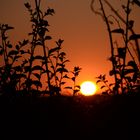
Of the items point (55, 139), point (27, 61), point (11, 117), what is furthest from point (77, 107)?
point (27, 61)

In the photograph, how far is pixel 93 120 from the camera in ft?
17.1

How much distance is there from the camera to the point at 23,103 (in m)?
6.34

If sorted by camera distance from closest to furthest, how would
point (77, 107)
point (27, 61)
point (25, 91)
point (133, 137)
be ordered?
point (133, 137) → point (77, 107) → point (25, 91) → point (27, 61)

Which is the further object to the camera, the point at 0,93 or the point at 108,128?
the point at 0,93

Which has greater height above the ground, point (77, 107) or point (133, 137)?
point (77, 107)

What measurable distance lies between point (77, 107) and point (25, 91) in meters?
1.58

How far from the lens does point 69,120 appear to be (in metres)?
5.21

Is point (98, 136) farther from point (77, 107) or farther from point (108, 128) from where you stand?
point (77, 107)

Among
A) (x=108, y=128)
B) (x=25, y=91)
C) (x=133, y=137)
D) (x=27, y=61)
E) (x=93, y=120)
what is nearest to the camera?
(x=133, y=137)

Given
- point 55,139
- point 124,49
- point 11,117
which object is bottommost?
point 55,139

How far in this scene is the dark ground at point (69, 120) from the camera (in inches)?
178

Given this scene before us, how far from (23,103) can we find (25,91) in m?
0.92

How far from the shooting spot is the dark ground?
4531mm

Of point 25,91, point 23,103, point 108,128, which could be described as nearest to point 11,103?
point 23,103
